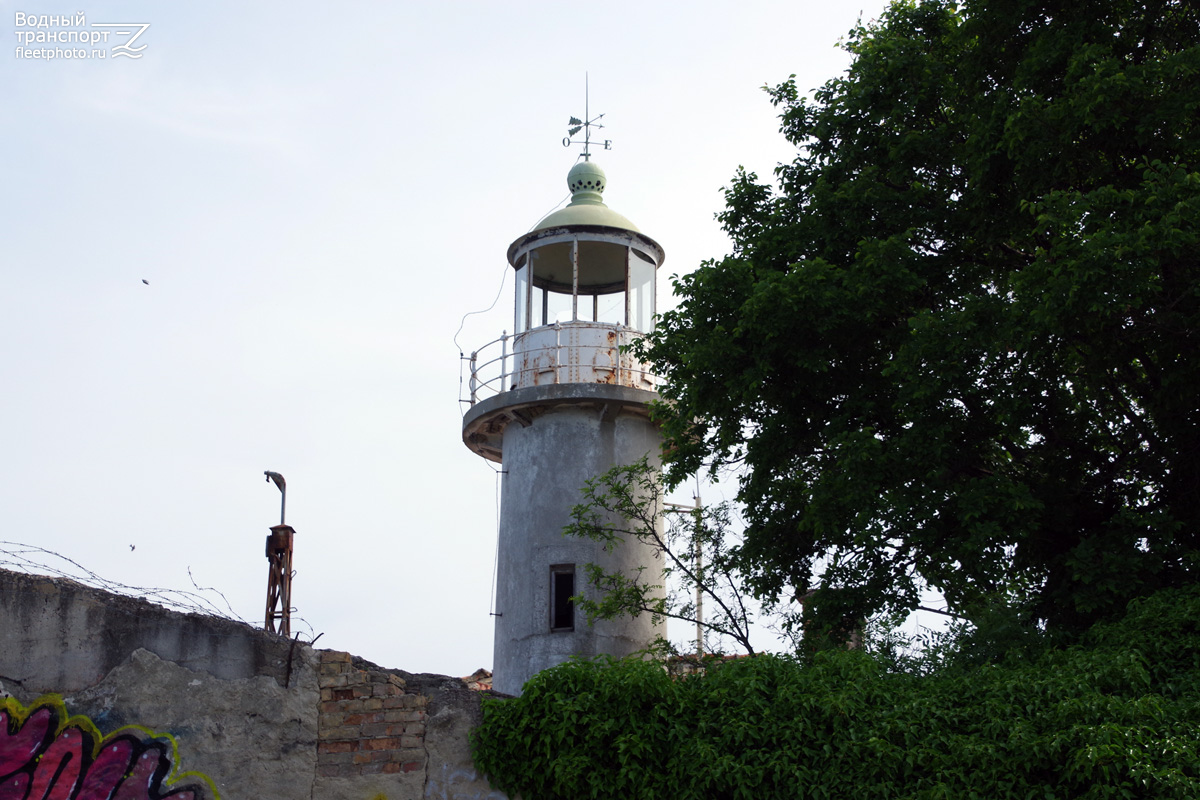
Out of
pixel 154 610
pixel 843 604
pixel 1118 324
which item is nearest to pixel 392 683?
pixel 154 610

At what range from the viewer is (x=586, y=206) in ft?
64.8

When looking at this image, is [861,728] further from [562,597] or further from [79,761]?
[562,597]

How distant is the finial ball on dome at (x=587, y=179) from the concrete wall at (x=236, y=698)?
37.7 ft

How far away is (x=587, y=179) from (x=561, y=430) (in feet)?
14.7

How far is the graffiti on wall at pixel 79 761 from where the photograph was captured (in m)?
9.53

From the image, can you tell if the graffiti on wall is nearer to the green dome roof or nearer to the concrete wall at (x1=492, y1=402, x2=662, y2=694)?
the concrete wall at (x1=492, y1=402, x2=662, y2=694)

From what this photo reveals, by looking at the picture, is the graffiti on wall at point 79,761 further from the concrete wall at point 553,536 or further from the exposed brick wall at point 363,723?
the concrete wall at point 553,536

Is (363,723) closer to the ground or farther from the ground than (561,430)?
closer to the ground

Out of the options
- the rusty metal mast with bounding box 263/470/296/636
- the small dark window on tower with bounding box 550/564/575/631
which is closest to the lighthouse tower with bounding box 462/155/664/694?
the small dark window on tower with bounding box 550/564/575/631

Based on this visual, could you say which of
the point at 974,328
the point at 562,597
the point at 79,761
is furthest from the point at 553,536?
the point at 79,761

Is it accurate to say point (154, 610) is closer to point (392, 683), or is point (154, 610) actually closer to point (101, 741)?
point (101, 741)

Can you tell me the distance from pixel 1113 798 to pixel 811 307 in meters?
6.24

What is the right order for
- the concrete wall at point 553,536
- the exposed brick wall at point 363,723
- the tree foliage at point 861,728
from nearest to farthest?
1. the tree foliage at point 861,728
2. the exposed brick wall at point 363,723
3. the concrete wall at point 553,536

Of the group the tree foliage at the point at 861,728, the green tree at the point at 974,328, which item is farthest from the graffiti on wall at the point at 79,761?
the green tree at the point at 974,328
